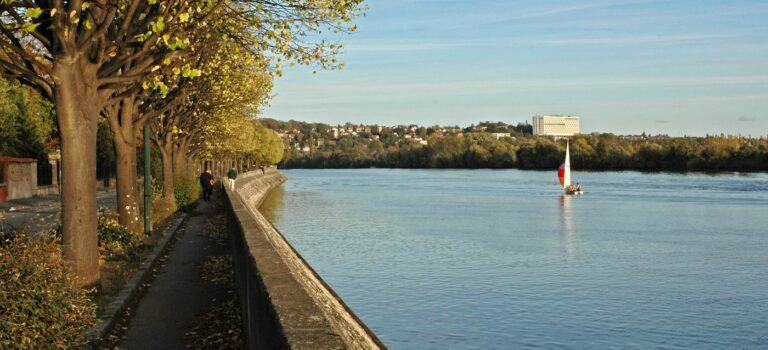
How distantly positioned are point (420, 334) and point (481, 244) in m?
16.2

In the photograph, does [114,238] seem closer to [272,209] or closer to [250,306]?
[250,306]

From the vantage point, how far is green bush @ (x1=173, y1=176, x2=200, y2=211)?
113 feet

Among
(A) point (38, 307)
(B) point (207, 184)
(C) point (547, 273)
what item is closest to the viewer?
(A) point (38, 307)

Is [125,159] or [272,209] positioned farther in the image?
[272,209]

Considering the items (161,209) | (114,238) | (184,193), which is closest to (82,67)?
(114,238)

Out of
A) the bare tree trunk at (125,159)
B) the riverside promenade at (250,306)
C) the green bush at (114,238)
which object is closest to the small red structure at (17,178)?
the bare tree trunk at (125,159)

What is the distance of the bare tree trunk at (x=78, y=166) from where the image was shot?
11406 mm

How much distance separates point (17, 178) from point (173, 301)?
102 ft

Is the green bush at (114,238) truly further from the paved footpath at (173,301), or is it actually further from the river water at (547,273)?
the river water at (547,273)

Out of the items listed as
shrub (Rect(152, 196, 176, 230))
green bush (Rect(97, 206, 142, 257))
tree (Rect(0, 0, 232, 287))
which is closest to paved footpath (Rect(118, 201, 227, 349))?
green bush (Rect(97, 206, 142, 257))

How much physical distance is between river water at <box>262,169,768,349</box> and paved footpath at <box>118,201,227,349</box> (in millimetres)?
4150

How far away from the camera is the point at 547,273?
2667cm

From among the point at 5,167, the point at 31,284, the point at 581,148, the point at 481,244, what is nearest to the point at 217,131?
the point at 5,167

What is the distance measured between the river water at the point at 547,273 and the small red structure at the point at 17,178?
1195cm
